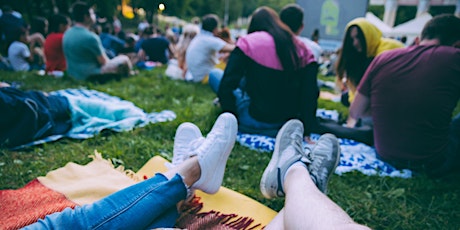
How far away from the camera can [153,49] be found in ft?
26.3

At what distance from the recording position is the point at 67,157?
242cm

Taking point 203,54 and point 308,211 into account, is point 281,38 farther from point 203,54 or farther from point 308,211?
point 203,54

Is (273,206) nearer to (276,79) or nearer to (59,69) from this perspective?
(276,79)

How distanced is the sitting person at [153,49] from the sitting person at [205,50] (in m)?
2.62

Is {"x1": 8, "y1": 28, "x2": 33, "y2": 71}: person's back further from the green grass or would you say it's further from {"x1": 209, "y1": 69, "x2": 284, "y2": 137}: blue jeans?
{"x1": 209, "y1": 69, "x2": 284, "y2": 137}: blue jeans

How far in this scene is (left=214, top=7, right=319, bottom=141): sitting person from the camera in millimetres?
2768

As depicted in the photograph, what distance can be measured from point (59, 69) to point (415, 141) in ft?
21.0

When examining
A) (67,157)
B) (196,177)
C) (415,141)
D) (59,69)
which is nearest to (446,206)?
(415,141)

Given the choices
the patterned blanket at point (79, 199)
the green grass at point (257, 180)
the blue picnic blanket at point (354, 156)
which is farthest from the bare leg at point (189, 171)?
the blue picnic blanket at point (354, 156)

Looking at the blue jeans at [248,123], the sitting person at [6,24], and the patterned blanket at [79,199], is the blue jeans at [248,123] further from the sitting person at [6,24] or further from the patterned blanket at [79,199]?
the sitting person at [6,24]

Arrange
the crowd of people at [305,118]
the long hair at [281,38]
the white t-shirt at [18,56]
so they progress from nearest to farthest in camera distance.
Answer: the crowd of people at [305,118] → the long hair at [281,38] → the white t-shirt at [18,56]

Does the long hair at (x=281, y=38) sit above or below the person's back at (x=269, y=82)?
above

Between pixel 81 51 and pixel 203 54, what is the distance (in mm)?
2146

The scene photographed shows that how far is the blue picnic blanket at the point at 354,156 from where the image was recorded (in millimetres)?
2545
